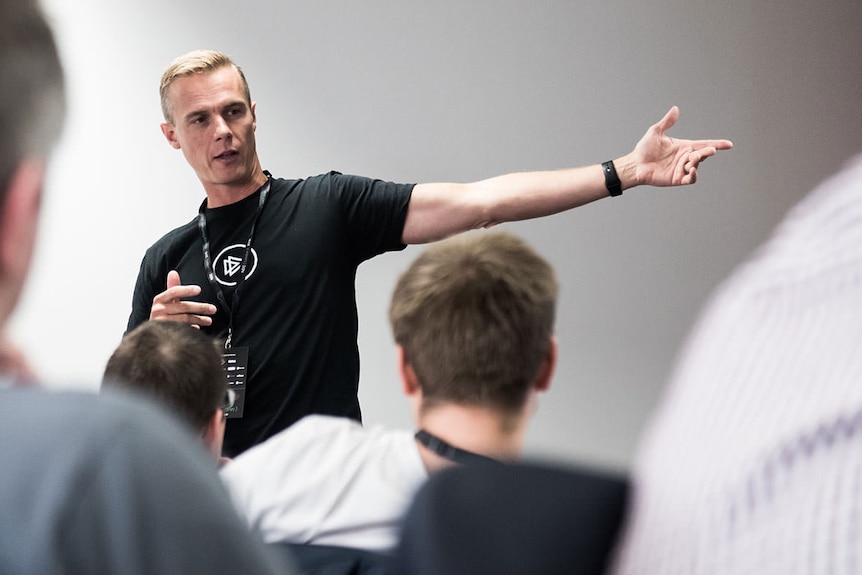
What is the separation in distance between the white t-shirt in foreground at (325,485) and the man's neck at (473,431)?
30mm

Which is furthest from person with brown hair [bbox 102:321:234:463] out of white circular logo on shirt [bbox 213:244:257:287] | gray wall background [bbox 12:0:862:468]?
gray wall background [bbox 12:0:862:468]

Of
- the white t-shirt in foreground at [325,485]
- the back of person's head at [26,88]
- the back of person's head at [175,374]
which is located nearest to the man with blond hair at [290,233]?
the back of person's head at [175,374]

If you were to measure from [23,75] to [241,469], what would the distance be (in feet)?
2.28

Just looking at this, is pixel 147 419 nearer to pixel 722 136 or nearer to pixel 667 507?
pixel 667 507

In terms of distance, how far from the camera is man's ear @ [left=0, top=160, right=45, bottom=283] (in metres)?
0.44

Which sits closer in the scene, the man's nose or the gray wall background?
the man's nose

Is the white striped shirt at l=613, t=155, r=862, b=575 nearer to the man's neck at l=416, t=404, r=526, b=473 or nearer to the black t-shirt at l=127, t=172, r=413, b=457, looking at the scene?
the man's neck at l=416, t=404, r=526, b=473

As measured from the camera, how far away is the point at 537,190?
2344mm

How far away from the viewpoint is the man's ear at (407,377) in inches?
46.9

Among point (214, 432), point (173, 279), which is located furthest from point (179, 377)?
point (173, 279)

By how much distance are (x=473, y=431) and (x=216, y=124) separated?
169 centimetres

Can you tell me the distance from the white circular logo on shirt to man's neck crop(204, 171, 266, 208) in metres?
0.17

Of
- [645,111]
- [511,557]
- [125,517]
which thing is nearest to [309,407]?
[511,557]

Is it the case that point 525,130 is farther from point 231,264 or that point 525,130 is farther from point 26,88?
point 26,88
